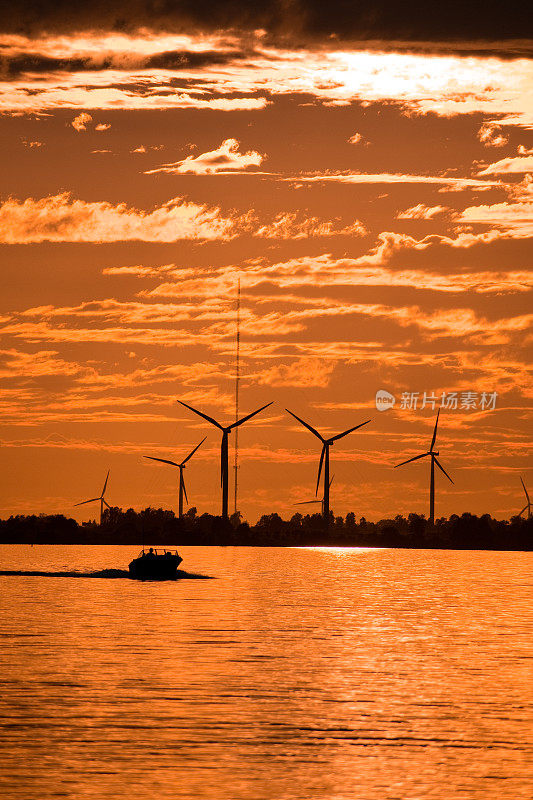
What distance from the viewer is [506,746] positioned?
6588 cm

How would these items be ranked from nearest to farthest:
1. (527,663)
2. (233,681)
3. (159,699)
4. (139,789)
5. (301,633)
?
(139,789) < (159,699) < (233,681) < (527,663) < (301,633)

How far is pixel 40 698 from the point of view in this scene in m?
80.8

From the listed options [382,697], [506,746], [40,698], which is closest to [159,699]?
[40,698]

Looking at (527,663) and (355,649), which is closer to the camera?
(527,663)

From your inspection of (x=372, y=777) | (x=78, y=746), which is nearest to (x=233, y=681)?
(x=78, y=746)

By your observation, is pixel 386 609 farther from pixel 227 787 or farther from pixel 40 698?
pixel 227 787

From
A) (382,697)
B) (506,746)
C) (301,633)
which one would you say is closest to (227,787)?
(506,746)

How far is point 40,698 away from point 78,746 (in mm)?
17888

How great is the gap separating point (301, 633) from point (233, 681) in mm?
50676

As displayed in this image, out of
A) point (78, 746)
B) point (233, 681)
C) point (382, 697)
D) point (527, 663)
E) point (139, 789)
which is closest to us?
point (139, 789)

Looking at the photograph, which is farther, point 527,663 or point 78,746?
point 527,663

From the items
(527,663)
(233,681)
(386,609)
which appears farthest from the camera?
(386,609)

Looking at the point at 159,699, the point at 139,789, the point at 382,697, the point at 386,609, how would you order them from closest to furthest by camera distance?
the point at 139,789 < the point at 159,699 < the point at 382,697 < the point at 386,609

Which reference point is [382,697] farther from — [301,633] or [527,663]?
[301,633]
